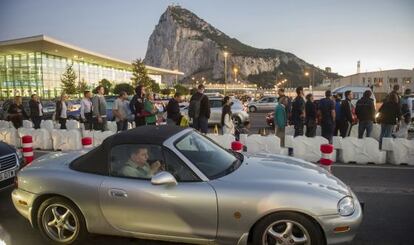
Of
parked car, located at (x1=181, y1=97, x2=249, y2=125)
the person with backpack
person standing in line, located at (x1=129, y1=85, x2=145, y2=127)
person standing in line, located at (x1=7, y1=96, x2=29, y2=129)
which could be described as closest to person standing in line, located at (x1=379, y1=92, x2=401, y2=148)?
the person with backpack

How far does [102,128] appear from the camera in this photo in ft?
38.7

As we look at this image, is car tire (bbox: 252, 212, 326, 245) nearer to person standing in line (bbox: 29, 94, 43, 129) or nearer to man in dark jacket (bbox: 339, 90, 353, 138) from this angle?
man in dark jacket (bbox: 339, 90, 353, 138)

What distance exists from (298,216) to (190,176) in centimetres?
118

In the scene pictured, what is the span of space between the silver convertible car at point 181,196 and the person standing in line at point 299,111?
6.07m

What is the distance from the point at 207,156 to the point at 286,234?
51.7 inches

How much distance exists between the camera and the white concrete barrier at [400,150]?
27.4 feet

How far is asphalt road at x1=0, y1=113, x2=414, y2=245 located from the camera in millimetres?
4414

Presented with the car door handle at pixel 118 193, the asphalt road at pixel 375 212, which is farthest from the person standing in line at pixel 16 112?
the car door handle at pixel 118 193

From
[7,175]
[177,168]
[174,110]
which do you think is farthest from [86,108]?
[177,168]

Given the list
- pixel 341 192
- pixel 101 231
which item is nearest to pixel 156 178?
pixel 101 231

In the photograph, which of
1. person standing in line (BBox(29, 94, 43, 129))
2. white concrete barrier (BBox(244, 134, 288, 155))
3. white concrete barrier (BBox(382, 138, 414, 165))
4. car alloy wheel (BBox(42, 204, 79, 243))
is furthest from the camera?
person standing in line (BBox(29, 94, 43, 129))

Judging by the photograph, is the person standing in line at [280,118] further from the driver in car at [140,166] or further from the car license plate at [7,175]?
the car license plate at [7,175]

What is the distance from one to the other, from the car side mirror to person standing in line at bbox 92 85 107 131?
8.04 meters

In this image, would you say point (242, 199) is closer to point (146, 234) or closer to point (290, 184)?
point (290, 184)
